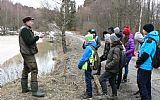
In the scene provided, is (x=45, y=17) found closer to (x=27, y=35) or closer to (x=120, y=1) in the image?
(x=120, y=1)

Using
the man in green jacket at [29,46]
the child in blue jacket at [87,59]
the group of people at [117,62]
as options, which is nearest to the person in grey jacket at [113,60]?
the group of people at [117,62]

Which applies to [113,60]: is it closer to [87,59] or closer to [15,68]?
[87,59]

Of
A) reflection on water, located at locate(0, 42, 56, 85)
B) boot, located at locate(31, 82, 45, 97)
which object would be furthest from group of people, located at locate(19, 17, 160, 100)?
reflection on water, located at locate(0, 42, 56, 85)

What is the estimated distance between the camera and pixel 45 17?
25594mm

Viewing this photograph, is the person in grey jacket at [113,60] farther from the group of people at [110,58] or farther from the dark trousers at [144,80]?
the dark trousers at [144,80]

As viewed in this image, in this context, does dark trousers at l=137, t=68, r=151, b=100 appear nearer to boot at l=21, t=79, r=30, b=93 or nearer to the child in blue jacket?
the child in blue jacket

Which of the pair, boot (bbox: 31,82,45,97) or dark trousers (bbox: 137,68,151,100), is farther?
boot (bbox: 31,82,45,97)

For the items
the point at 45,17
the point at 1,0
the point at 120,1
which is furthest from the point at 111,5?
the point at 1,0

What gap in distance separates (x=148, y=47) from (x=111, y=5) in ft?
123

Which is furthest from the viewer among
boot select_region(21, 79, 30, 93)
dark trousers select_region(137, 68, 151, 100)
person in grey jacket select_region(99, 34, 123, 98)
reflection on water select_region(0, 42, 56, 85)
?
reflection on water select_region(0, 42, 56, 85)

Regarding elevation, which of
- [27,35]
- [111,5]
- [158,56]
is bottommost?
[158,56]

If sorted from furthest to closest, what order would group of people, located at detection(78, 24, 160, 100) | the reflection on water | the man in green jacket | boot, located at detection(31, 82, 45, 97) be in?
the reflection on water → boot, located at detection(31, 82, 45, 97) → the man in green jacket → group of people, located at detection(78, 24, 160, 100)

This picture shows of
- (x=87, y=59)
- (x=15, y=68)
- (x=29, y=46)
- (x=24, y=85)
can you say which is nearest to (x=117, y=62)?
(x=87, y=59)

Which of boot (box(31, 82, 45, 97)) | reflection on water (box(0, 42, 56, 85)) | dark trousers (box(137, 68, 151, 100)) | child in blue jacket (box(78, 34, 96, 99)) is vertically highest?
child in blue jacket (box(78, 34, 96, 99))
